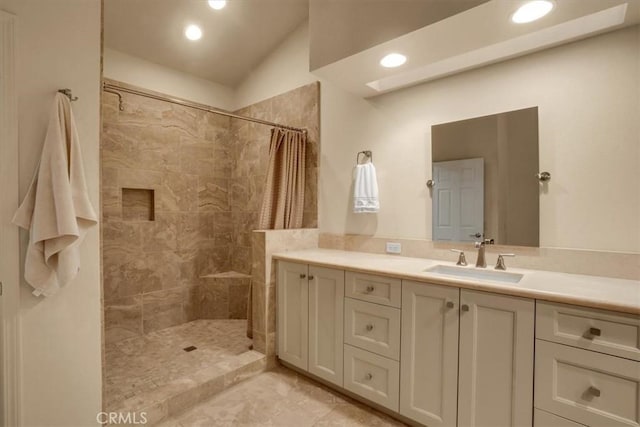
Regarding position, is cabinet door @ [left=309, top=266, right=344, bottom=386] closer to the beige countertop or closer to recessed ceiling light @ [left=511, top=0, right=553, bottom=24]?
the beige countertop

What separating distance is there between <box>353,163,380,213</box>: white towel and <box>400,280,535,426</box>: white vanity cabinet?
86cm

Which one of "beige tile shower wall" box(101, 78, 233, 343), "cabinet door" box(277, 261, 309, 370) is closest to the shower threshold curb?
"cabinet door" box(277, 261, 309, 370)

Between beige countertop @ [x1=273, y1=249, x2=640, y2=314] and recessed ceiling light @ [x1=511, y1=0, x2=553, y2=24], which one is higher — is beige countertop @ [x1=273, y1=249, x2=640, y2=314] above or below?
below

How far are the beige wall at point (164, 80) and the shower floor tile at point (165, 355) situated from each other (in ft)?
8.20

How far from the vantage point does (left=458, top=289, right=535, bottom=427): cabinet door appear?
134 cm

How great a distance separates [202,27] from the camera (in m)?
2.96

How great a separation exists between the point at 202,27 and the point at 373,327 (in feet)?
10.2

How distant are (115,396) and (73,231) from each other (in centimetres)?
124

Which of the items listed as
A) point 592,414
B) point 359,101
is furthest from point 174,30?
point 592,414

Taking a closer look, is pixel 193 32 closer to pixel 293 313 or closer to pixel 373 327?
pixel 293 313

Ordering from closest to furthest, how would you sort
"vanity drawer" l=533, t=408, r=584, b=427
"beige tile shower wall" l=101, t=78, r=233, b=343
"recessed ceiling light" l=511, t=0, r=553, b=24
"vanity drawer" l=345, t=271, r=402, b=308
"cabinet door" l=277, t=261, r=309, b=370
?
"vanity drawer" l=533, t=408, r=584, b=427 < "recessed ceiling light" l=511, t=0, r=553, b=24 < "vanity drawer" l=345, t=271, r=402, b=308 < "cabinet door" l=277, t=261, r=309, b=370 < "beige tile shower wall" l=101, t=78, r=233, b=343

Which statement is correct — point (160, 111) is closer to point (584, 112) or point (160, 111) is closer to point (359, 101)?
point (359, 101)

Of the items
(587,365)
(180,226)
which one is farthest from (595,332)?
(180,226)

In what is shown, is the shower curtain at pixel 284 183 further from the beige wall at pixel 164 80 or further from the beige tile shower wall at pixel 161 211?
the beige wall at pixel 164 80
